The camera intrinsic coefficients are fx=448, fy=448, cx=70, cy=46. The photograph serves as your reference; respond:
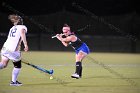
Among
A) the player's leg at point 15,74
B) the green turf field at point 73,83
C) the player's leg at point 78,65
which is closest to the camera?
the green turf field at point 73,83

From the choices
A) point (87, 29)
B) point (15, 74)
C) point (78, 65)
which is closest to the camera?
point (15, 74)

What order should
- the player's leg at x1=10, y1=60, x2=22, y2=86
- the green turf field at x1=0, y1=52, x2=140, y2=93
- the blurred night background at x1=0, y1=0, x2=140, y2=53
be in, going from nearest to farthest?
1. the green turf field at x1=0, y1=52, x2=140, y2=93
2. the player's leg at x1=10, y1=60, x2=22, y2=86
3. the blurred night background at x1=0, y1=0, x2=140, y2=53

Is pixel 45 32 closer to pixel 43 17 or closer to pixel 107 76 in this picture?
pixel 43 17

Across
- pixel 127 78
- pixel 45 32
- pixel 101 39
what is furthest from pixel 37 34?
pixel 127 78

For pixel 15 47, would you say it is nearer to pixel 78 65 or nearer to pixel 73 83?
pixel 73 83

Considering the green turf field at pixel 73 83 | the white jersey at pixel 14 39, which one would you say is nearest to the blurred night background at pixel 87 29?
the green turf field at pixel 73 83

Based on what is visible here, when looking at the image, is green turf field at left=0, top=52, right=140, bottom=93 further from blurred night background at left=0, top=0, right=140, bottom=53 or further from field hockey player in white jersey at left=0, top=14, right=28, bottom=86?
blurred night background at left=0, top=0, right=140, bottom=53

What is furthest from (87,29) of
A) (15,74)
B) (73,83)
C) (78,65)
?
(15,74)

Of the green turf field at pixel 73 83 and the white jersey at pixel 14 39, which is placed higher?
the white jersey at pixel 14 39

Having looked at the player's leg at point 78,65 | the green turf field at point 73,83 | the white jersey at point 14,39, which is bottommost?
the green turf field at point 73,83

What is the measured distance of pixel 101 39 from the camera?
30.6m

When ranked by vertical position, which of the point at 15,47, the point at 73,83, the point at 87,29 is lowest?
the point at 73,83

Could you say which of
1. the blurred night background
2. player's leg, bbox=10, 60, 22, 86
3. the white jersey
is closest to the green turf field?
player's leg, bbox=10, 60, 22, 86

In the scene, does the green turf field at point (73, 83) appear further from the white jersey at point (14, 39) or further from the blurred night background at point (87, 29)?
the blurred night background at point (87, 29)
